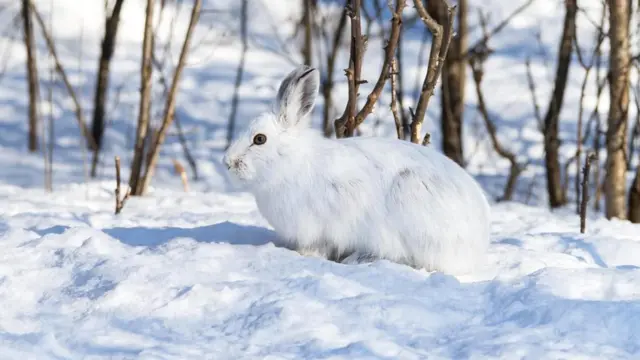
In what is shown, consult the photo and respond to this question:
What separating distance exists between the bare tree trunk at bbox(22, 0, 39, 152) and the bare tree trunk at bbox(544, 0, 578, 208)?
14.4 ft

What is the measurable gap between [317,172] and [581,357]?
139 cm

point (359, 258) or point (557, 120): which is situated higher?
point (557, 120)

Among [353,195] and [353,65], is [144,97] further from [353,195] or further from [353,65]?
[353,195]

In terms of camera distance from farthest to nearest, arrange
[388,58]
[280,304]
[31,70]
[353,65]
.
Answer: [31,70]
[353,65]
[388,58]
[280,304]

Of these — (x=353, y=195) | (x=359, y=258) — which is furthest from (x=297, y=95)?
(x=359, y=258)

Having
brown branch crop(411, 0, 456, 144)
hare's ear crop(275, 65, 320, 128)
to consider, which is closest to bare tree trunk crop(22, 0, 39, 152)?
brown branch crop(411, 0, 456, 144)

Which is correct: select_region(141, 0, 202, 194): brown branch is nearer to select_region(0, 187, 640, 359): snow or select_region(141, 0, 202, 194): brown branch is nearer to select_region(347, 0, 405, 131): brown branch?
select_region(347, 0, 405, 131): brown branch

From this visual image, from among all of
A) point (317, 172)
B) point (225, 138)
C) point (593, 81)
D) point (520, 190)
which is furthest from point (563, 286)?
point (593, 81)

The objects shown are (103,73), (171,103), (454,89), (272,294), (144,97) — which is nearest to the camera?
(272,294)

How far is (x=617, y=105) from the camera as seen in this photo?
637 centimetres

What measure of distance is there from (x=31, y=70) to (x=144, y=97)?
2.38m

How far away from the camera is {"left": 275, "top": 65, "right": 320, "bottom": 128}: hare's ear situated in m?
4.04

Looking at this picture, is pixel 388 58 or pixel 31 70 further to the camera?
pixel 31 70

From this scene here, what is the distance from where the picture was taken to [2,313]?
11.1 ft
